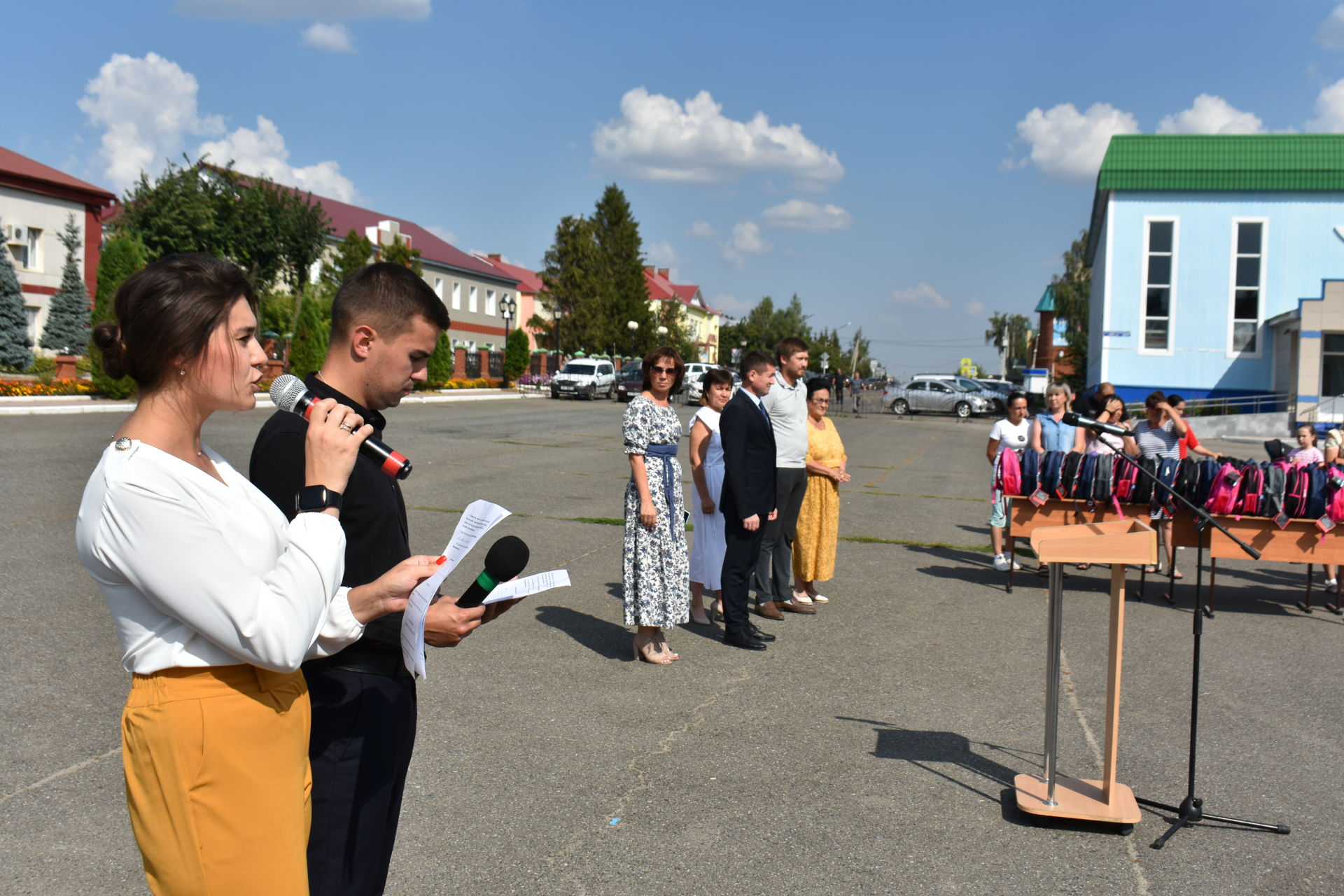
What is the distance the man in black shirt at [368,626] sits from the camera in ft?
6.93

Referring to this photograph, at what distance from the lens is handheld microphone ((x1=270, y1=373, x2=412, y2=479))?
6.75ft

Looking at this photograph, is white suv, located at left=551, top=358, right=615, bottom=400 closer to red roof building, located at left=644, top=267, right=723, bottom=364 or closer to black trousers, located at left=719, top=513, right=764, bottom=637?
black trousers, located at left=719, top=513, right=764, bottom=637

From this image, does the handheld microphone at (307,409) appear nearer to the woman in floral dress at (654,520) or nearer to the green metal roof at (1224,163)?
the woman in floral dress at (654,520)

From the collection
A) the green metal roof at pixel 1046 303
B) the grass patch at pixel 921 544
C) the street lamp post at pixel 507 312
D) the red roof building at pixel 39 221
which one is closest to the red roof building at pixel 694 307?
the green metal roof at pixel 1046 303

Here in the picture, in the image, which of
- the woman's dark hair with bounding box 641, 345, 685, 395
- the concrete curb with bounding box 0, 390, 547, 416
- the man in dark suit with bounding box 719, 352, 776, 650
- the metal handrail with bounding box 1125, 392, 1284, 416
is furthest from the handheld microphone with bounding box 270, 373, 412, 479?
the metal handrail with bounding box 1125, 392, 1284, 416

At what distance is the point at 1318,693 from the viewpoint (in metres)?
6.04

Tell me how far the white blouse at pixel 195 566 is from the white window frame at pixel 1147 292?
38.7 meters

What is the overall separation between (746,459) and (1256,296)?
117 ft

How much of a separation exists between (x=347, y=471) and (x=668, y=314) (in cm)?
7297

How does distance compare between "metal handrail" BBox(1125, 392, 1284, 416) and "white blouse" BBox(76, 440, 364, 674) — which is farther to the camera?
"metal handrail" BBox(1125, 392, 1284, 416)

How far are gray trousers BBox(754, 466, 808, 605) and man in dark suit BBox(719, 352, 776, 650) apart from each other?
777 millimetres

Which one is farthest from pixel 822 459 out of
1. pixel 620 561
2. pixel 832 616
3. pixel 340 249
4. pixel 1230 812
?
pixel 340 249

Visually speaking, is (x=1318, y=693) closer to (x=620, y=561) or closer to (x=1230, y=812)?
(x=1230, y=812)

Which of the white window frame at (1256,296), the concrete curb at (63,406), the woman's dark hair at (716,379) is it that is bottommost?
the concrete curb at (63,406)
